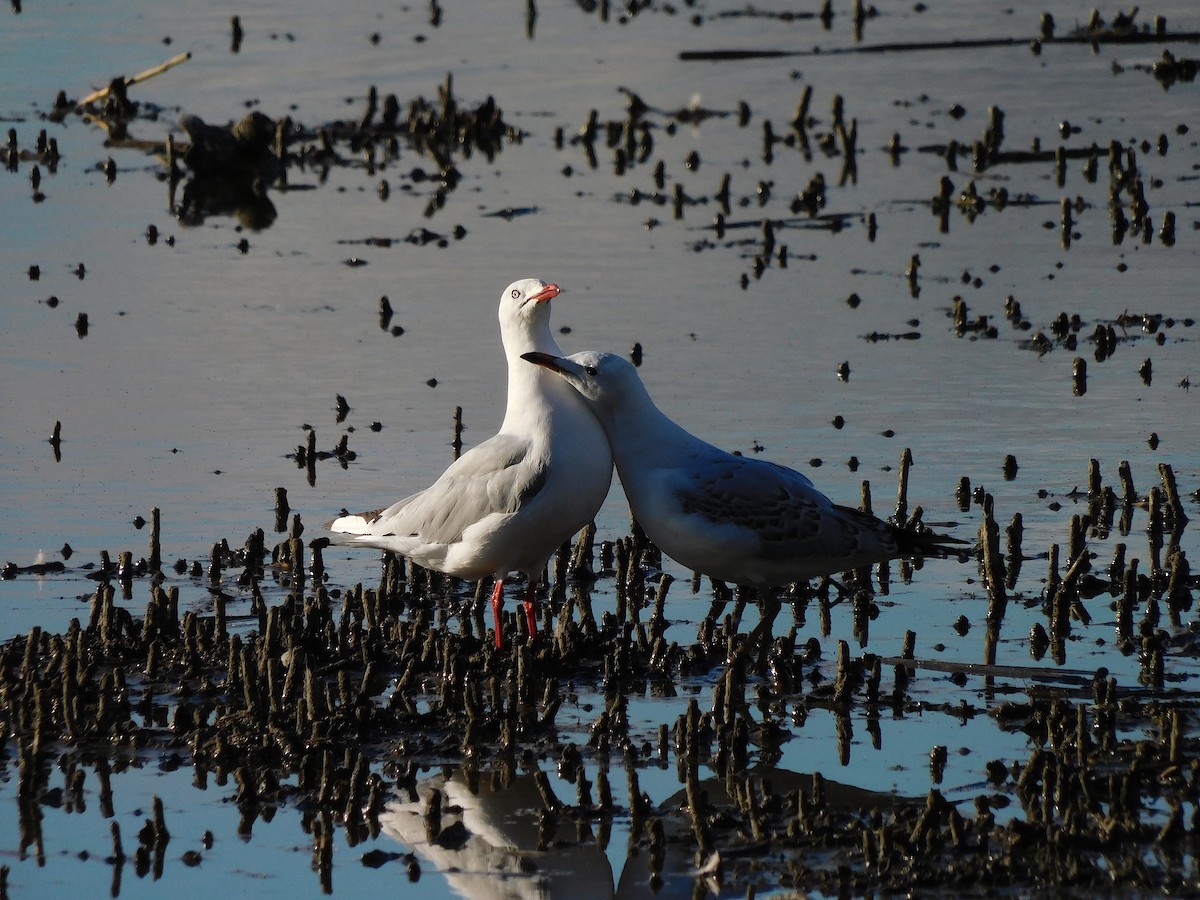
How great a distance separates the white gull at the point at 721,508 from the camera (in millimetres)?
8688

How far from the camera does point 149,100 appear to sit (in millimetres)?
25188

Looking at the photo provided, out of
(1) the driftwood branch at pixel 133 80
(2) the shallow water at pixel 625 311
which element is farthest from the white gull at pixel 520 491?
(1) the driftwood branch at pixel 133 80

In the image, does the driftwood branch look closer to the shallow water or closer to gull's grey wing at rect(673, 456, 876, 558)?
the shallow water

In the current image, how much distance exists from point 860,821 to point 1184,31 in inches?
903

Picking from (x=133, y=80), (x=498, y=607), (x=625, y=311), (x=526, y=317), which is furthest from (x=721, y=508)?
(x=133, y=80)

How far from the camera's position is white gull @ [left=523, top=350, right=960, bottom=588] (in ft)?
28.5

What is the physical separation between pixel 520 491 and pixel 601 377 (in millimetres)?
684

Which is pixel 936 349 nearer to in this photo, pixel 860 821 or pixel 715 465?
pixel 715 465

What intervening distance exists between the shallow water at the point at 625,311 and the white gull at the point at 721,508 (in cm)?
52

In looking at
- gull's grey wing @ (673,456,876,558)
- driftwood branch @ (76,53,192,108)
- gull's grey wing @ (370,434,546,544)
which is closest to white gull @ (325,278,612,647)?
gull's grey wing @ (370,434,546,544)

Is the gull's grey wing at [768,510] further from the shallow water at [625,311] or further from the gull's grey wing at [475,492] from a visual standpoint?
the gull's grey wing at [475,492]

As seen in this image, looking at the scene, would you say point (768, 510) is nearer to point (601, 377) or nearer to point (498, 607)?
point (601, 377)

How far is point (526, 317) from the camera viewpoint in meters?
9.53

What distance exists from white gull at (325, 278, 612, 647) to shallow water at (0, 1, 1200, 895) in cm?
89
